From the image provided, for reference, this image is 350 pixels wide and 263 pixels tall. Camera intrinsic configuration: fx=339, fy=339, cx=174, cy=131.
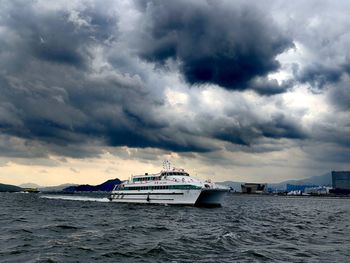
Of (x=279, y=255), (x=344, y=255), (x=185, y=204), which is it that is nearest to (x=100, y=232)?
(x=279, y=255)

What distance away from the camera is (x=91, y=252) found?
24.4 metres

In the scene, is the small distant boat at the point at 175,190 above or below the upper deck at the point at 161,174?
below

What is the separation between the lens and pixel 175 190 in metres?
79.7

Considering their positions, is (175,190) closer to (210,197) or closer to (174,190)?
(174,190)

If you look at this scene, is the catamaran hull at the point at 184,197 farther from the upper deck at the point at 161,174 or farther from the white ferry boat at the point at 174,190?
the upper deck at the point at 161,174

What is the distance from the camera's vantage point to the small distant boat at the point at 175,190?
76.8 meters

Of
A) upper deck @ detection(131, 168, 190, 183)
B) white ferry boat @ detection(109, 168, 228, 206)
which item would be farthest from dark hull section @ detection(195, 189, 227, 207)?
upper deck @ detection(131, 168, 190, 183)

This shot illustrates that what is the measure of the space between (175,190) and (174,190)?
0.30m

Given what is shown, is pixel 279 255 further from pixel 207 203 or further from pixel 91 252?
pixel 207 203

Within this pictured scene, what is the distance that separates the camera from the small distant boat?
76.8 meters

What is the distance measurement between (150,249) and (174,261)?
154 inches

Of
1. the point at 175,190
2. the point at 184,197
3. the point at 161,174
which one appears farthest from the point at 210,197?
the point at 161,174

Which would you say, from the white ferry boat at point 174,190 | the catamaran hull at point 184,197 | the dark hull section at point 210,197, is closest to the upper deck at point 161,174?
the white ferry boat at point 174,190

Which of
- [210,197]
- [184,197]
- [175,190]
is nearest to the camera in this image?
[184,197]
